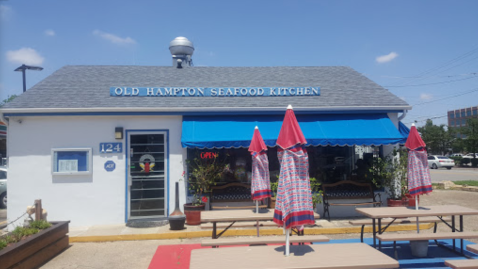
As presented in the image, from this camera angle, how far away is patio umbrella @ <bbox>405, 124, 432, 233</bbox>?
268 inches

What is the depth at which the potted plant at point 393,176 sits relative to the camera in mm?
9883

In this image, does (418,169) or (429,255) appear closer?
(429,255)

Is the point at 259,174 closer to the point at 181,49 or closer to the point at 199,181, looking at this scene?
the point at 199,181

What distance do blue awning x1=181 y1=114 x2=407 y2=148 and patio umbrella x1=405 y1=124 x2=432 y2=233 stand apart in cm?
241

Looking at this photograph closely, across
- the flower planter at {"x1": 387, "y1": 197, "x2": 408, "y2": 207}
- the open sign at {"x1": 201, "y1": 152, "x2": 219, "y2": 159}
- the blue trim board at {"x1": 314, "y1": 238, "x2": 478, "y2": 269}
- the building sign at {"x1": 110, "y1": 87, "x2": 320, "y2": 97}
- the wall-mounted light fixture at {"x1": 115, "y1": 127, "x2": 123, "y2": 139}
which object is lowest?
the blue trim board at {"x1": 314, "y1": 238, "x2": 478, "y2": 269}

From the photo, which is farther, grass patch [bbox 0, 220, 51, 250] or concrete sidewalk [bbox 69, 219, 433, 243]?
concrete sidewalk [bbox 69, 219, 433, 243]

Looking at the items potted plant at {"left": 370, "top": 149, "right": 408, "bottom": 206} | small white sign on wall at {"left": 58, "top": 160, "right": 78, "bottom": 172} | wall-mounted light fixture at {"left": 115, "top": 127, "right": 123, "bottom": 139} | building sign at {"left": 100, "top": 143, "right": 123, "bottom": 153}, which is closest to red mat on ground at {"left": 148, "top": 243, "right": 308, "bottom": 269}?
building sign at {"left": 100, "top": 143, "right": 123, "bottom": 153}

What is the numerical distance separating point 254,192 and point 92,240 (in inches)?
162

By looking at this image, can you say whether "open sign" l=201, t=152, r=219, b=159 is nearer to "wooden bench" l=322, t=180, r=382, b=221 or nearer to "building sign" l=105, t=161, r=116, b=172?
"building sign" l=105, t=161, r=116, b=172

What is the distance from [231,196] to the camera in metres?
10.0

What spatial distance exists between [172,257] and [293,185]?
3439mm

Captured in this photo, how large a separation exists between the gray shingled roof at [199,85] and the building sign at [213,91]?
0.20m

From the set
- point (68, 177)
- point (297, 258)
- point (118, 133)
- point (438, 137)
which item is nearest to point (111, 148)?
point (118, 133)

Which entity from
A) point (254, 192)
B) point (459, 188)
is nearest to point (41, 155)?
point (254, 192)
